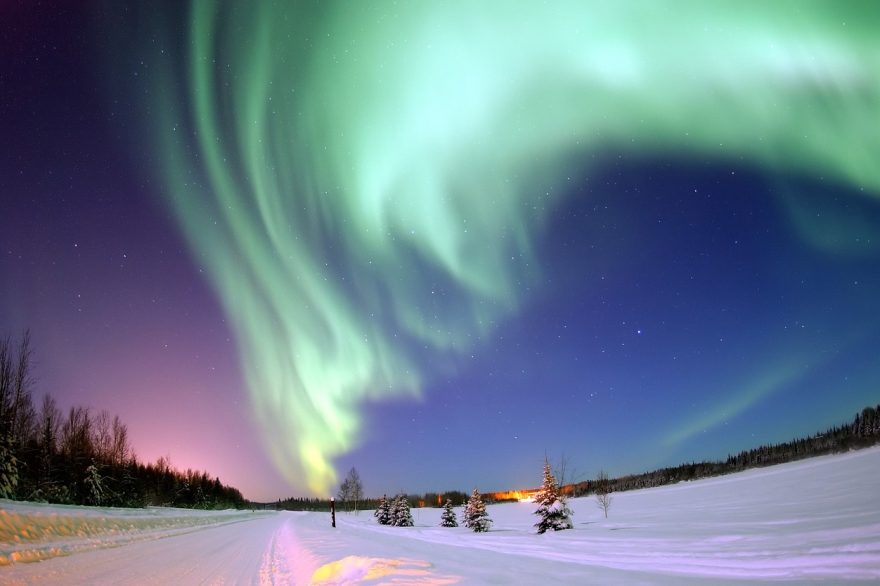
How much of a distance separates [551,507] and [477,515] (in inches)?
331

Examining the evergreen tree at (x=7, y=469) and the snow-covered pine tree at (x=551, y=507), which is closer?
the snow-covered pine tree at (x=551, y=507)

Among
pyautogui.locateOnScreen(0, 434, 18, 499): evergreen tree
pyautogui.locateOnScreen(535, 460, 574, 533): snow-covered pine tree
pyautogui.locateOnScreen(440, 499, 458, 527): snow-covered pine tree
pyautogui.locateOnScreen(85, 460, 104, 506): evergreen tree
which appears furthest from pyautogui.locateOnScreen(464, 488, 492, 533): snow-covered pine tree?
pyautogui.locateOnScreen(85, 460, 104, 506): evergreen tree

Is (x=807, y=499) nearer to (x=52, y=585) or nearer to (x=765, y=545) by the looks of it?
(x=765, y=545)

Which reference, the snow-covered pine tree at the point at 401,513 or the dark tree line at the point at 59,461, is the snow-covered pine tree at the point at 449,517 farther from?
the dark tree line at the point at 59,461

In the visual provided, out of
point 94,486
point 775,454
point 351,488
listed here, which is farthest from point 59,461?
point 775,454

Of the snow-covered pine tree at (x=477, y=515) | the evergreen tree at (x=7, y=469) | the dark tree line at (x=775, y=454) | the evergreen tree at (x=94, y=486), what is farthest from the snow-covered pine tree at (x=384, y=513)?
the dark tree line at (x=775, y=454)

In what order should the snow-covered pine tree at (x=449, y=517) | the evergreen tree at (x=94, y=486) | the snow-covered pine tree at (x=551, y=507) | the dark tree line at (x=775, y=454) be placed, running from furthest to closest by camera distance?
the dark tree line at (x=775, y=454) → the evergreen tree at (x=94, y=486) → the snow-covered pine tree at (x=449, y=517) → the snow-covered pine tree at (x=551, y=507)

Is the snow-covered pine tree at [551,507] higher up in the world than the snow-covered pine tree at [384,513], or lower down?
higher up

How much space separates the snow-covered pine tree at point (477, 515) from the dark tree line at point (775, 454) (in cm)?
6793

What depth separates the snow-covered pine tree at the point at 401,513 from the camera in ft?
157

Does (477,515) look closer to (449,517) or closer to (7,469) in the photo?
(449,517)

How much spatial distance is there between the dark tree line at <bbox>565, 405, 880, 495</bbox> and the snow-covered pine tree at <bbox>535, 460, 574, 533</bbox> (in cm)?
7265

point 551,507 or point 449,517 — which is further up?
point 551,507

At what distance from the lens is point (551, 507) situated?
98.5 feet
